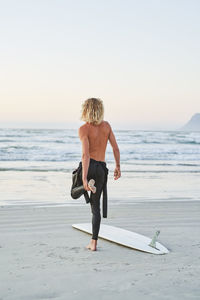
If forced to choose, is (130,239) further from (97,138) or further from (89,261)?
(97,138)

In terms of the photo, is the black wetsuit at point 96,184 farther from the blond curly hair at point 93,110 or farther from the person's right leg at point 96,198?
the blond curly hair at point 93,110

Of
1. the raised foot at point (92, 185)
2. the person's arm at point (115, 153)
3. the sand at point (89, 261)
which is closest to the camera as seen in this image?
the sand at point (89, 261)

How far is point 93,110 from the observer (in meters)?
3.61

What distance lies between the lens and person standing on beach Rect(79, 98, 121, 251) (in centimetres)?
362

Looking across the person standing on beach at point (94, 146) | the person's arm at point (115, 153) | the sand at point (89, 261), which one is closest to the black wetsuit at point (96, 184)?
the person standing on beach at point (94, 146)

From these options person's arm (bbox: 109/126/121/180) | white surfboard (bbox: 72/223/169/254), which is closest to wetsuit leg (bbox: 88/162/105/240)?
person's arm (bbox: 109/126/121/180)

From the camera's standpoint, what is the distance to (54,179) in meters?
9.59

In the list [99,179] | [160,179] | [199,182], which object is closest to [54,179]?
[160,179]

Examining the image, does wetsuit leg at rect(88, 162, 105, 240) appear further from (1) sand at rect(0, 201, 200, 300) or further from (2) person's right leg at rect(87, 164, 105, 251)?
(1) sand at rect(0, 201, 200, 300)

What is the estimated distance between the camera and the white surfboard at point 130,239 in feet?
12.3

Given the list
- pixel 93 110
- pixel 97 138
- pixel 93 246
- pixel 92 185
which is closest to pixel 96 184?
pixel 92 185

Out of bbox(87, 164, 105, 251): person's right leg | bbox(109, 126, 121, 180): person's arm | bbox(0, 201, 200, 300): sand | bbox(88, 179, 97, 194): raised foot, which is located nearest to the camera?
bbox(0, 201, 200, 300): sand

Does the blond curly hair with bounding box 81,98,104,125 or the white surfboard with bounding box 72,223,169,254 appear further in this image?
the white surfboard with bounding box 72,223,169,254

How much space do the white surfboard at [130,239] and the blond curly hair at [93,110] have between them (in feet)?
4.17
